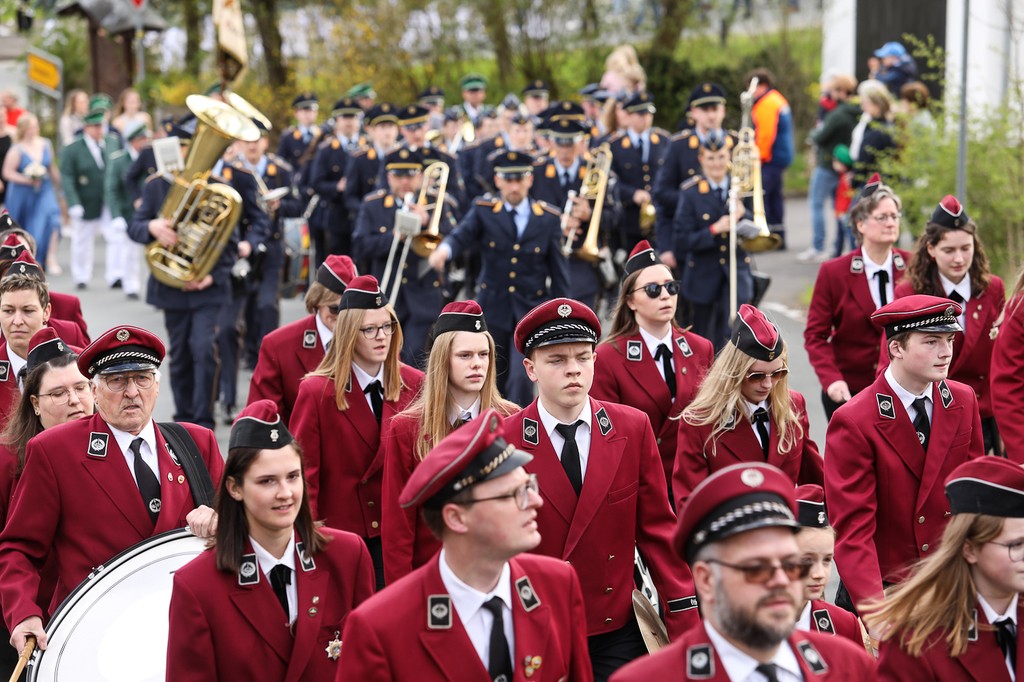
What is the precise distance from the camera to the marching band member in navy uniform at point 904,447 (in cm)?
592

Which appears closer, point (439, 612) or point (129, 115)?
point (439, 612)

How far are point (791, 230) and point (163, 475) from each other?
62.2 ft

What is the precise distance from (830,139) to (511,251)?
29.6 feet

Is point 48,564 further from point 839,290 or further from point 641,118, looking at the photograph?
point 641,118

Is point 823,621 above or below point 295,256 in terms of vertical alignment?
below

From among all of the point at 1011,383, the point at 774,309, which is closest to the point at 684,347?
the point at 1011,383

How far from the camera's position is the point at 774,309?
55.7 feet

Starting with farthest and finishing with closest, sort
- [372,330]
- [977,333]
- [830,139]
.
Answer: [830,139] → [977,333] → [372,330]

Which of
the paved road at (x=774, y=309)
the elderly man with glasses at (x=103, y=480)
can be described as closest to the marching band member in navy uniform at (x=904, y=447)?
the elderly man with glasses at (x=103, y=480)

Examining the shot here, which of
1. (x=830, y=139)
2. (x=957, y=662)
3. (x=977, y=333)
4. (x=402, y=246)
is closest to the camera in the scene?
(x=957, y=662)

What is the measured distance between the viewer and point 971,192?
15125 mm

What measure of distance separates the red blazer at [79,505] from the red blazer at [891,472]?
100 inches

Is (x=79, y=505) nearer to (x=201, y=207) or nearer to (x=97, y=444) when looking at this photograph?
(x=97, y=444)

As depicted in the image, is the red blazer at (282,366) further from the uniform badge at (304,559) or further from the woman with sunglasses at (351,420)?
the uniform badge at (304,559)
